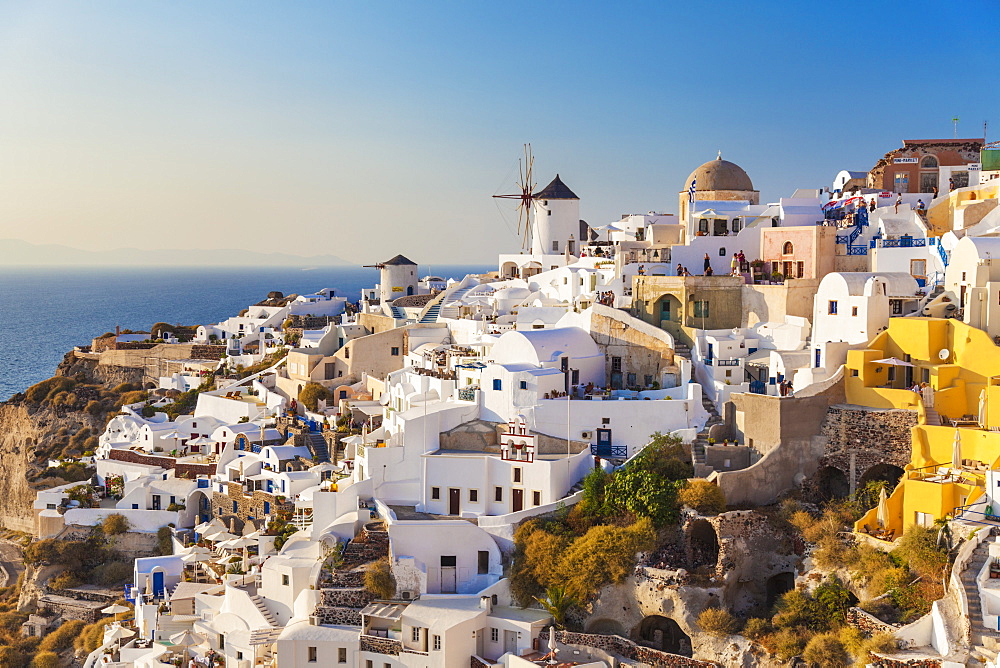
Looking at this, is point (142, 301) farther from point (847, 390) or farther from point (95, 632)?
point (847, 390)

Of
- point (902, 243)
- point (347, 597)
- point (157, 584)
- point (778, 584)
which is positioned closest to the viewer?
point (778, 584)

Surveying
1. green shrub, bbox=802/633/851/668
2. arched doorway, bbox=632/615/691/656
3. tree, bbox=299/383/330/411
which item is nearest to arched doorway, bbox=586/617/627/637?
arched doorway, bbox=632/615/691/656

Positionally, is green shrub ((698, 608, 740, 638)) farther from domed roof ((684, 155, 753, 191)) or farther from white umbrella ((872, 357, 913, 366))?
domed roof ((684, 155, 753, 191))

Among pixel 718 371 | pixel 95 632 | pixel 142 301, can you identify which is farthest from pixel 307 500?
pixel 142 301

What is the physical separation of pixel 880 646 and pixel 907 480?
4.04 metres

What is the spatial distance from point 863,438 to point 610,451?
6366 mm

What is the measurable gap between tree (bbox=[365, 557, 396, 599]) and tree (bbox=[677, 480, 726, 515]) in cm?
717

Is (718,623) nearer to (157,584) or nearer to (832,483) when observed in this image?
(832,483)

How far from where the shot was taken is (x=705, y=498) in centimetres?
2395

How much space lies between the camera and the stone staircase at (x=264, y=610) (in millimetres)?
25766

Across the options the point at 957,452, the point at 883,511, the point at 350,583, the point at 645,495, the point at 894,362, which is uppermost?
the point at 894,362

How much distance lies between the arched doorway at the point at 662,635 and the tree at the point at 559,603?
5.18 feet

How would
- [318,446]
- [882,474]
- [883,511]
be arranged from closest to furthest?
1. [883,511]
2. [882,474]
3. [318,446]

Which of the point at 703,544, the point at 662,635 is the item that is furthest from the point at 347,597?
the point at 703,544
